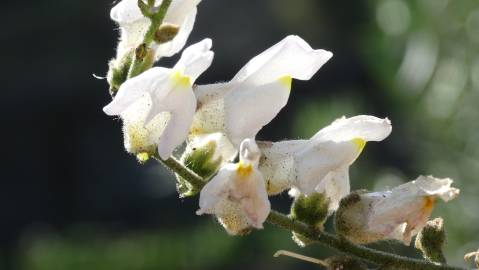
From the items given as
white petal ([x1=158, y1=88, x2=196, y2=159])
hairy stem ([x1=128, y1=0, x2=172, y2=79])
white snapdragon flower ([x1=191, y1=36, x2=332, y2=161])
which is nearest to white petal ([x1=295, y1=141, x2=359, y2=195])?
white snapdragon flower ([x1=191, y1=36, x2=332, y2=161])

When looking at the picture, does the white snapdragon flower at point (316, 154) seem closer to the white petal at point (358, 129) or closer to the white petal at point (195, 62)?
the white petal at point (358, 129)

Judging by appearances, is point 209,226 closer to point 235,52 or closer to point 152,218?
point 152,218

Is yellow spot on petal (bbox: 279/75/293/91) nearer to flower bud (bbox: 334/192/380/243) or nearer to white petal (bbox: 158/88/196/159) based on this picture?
white petal (bbox: 158/88/196/159)

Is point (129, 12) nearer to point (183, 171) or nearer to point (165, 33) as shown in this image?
point (165, 33)

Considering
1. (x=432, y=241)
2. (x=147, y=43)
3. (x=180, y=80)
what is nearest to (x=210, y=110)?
(x=180, y=80)

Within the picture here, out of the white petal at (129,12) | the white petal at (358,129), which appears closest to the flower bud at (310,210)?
the white petal at (358,129)

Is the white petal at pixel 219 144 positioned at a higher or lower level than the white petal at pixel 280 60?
→ lower
